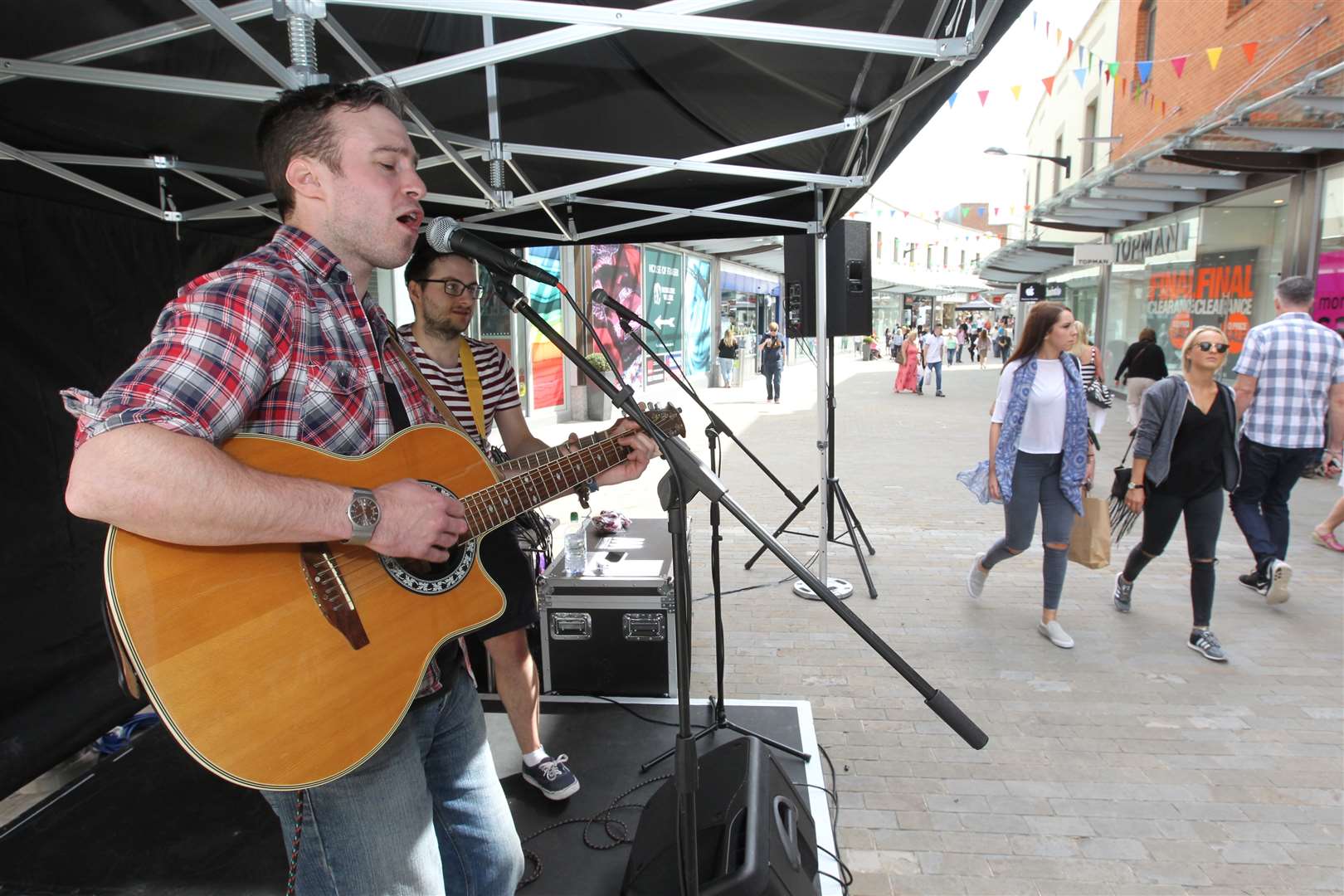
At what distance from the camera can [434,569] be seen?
1570 millimetres

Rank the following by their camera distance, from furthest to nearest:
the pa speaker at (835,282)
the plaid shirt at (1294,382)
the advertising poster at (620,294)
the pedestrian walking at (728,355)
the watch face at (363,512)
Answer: the pedestrian walking at (728,355), the advertising poster at (620,294), the pa speaker at (835,282), the plaid shirt at (1294,382), the watch face at (363,512)

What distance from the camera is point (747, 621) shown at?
4.85m

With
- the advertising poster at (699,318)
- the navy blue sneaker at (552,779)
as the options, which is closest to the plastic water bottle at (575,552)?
the navy blue sneaker at (552,779)

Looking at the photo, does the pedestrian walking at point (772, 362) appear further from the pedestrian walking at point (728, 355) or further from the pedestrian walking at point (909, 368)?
the pedestrian walking at point (909, 368)

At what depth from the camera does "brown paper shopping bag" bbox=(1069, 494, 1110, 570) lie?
172 inches

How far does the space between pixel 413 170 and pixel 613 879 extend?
208cm

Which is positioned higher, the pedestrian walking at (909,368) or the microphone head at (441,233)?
the microphone head at (441,233)

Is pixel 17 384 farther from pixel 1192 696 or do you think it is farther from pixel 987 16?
pixel 1192 696

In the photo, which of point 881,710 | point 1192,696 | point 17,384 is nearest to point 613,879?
point 881,710

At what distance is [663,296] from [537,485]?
15874mm

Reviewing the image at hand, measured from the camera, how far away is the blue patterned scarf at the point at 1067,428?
4137 mm

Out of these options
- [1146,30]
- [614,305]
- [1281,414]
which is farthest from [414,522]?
[1146,30]

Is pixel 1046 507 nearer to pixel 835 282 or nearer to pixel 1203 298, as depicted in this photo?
pixel 835 282

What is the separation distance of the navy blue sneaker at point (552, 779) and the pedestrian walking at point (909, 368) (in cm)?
1731
